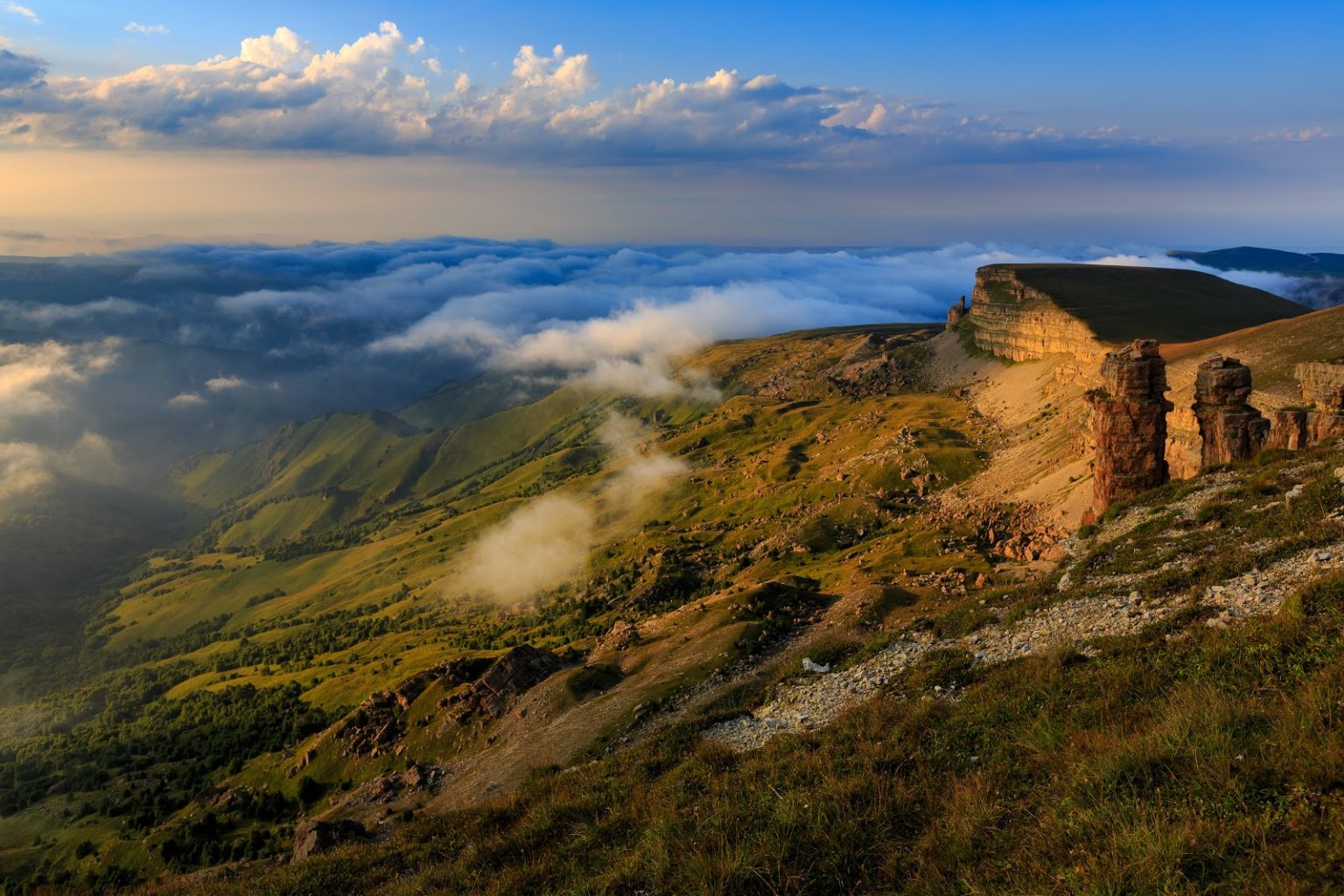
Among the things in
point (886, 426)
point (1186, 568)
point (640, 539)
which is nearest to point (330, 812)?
point (1186, 568)

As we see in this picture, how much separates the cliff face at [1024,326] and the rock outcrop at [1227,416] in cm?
9283

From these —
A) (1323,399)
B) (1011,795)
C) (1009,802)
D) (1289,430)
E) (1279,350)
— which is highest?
(1279,350)

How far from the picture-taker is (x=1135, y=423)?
4219 cm

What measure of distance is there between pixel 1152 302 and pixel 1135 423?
498ft

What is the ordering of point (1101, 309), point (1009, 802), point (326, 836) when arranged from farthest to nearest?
point (1101, 309) < point (326, 836) < point (1009, 802)

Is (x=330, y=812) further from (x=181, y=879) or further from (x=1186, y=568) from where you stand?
(x=1186, y=568)

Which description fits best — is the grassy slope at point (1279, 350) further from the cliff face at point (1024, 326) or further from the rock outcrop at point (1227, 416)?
the cliff face at point (1024, 326)

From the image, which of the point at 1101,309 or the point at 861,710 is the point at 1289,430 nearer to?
the point at 861,710

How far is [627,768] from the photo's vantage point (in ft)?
78.8

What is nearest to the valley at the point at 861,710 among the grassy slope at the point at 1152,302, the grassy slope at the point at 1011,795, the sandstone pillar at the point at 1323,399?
the grassy slope at the point at 1011,795

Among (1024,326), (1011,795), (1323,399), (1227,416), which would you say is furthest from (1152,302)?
(1011,795)

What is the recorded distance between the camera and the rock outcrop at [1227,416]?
4012cm

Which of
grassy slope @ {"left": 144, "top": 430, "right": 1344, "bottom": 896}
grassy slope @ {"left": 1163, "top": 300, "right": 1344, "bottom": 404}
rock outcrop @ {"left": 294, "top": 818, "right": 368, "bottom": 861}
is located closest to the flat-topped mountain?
grassy slope @ {"left": 1163, "top": 300, "right": 1344, "bottom": 404}

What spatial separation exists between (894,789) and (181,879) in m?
33.7
